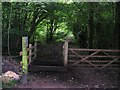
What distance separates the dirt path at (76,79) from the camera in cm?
626

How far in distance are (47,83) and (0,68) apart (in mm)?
1508

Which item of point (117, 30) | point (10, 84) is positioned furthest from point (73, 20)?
point (10, 84)

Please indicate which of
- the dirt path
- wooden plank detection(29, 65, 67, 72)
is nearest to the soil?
the dirt path

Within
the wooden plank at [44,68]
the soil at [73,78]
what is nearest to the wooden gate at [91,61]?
the soil at [73,78]

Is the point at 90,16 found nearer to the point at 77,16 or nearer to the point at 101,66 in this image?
the point at 77,16

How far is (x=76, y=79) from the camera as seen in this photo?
6.93m

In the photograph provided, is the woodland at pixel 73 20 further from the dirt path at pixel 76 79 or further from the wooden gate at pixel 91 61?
the dirt path at pixel 76 79

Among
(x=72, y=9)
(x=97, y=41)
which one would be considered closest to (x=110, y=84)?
(x=97, y=41)

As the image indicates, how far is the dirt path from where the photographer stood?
6.26 metres

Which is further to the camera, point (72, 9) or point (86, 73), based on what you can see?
point (72, 9)

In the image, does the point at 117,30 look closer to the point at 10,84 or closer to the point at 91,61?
the point at 91,61

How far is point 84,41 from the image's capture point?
1191 cm

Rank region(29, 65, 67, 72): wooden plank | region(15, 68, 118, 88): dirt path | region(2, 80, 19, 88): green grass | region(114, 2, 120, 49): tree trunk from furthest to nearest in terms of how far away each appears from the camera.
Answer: region(114, 2, 120, 49): tree trunk
region(29, 65, 67, 72): wooden plank
region(15, 68, 118, 88): dirt path
region(2, 80, 19, 88): green grass

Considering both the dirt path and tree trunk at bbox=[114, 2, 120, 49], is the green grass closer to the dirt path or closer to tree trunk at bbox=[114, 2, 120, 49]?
the dirt path
